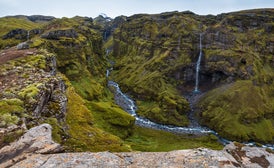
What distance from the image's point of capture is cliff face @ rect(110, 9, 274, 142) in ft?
426

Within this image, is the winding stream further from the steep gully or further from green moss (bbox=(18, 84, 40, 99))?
green moss (bbox=(18, 84, 40, 99))

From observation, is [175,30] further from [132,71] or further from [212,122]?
[212,122]

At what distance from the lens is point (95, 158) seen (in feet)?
71.5

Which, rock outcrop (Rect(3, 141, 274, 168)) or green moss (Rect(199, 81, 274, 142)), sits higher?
rock outcrop (Rect(3, 141, 274, 168))

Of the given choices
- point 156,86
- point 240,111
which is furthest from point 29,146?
point 156,86

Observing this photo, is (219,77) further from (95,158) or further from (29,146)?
(29,146)

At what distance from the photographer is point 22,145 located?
21.7 meters

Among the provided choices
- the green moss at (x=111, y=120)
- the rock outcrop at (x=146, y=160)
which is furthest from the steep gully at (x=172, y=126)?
the rock outcrop at (x=146, y=160)

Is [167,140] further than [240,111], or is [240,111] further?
[240,111]

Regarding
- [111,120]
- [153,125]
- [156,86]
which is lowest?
[153,125]

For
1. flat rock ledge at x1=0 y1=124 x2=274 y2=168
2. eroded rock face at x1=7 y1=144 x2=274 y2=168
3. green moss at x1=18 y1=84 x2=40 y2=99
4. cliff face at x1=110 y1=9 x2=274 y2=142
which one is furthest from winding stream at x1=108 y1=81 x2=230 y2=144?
flat rock ledge at x1=0 y1=124 x2=274 y2=168

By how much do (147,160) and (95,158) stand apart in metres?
4.38

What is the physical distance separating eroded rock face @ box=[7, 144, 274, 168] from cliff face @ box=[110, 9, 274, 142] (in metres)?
102

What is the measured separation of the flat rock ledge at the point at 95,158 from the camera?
2062 cm
